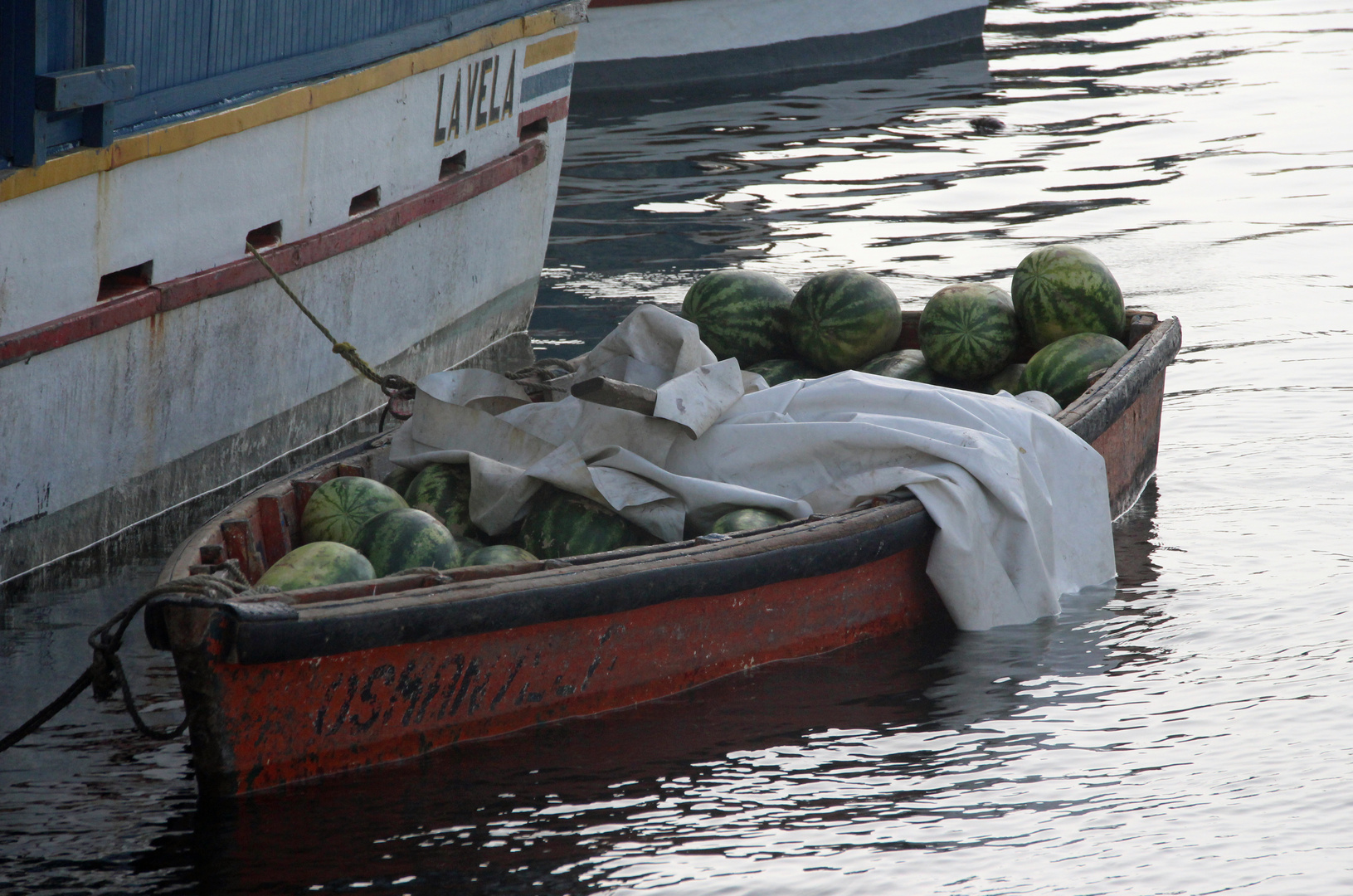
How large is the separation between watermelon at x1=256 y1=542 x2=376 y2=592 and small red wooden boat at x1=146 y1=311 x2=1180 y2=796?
19 centimetres

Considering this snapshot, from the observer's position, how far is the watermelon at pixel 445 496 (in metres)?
5.70

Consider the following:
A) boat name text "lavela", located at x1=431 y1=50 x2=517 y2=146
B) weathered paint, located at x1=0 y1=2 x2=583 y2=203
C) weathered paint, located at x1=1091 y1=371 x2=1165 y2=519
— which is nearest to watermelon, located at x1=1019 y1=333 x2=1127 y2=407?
weathered paint, located at x1=1091 y1=371 x2=1165 y2=519

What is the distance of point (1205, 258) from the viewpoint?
38.3 feet

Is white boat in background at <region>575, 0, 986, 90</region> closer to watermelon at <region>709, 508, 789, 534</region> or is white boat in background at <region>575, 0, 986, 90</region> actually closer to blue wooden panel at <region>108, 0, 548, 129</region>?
blue wooden panel at <region>108, 0, 548, 129</region>

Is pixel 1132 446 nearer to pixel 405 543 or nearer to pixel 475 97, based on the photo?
pixel 405 543

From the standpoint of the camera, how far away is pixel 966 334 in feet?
23.6

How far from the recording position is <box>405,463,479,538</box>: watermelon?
5703 mm

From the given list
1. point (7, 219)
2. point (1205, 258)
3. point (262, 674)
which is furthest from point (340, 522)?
point (1205, 258)

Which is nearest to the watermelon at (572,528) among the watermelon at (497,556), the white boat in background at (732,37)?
the watermelon at (497,556)

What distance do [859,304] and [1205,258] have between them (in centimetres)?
520

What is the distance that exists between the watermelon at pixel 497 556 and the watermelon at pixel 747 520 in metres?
0.60

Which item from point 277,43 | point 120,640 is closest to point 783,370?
point 277,43

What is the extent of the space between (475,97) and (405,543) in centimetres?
480

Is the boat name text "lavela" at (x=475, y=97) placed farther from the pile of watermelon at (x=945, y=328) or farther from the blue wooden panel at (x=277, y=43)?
the pile of watermelon at (x=945, y=328)
